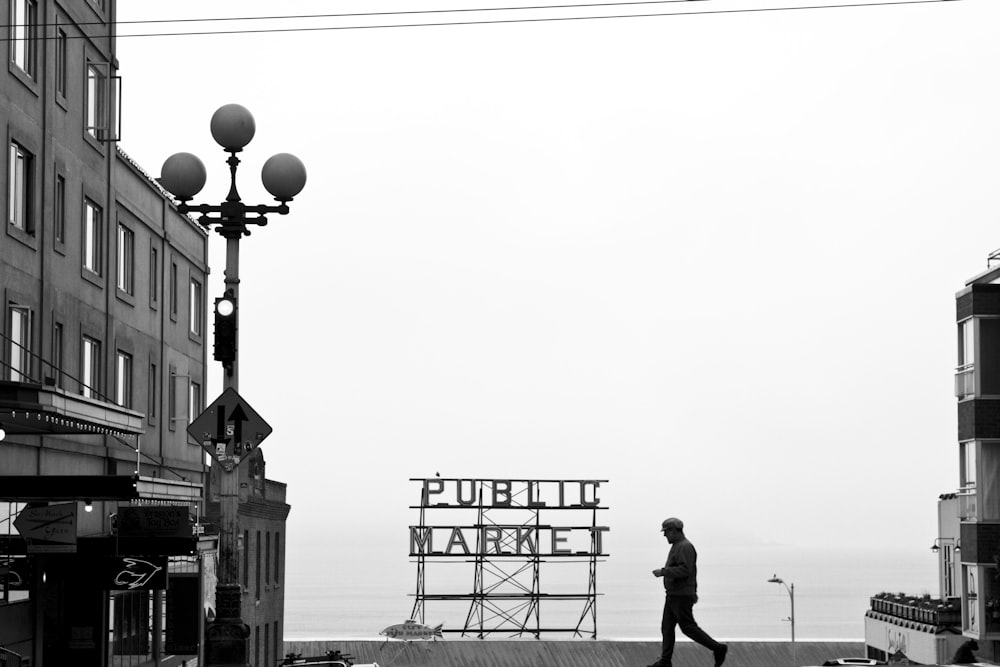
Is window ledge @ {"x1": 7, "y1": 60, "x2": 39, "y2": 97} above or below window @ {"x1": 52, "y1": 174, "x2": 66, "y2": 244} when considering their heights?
above

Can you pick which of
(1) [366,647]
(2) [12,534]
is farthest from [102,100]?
(1) [366,647]

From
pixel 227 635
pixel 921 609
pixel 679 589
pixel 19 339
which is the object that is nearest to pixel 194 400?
pixel 19 339

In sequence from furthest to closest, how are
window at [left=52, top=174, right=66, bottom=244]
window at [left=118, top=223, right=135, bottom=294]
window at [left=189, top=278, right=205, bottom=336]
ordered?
window at [left=189, top=278, right=205, bottom=336] < window at [left=118, top=223, right=135, bottom=294] < window at [left=52, top=174, right=66, bottom=244]

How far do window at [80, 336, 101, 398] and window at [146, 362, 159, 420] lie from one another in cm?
529

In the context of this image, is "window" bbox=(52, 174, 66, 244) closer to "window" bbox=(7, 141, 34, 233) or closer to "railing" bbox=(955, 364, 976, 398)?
"window" bbox=(7, 141, 34, 233)

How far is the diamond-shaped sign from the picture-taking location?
63.1ft

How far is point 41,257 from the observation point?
29625mm

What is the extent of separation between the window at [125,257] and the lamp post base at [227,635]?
19210mm

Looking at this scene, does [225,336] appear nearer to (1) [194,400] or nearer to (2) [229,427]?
(2) [229,427]

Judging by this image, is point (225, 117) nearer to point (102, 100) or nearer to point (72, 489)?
point (72, 489)

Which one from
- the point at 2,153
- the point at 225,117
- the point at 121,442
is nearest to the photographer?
the point at 225,117

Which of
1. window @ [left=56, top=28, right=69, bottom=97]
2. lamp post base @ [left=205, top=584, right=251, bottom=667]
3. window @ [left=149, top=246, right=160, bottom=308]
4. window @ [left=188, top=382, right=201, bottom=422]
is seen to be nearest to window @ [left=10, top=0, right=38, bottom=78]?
window @ [left=56, top=28, right=69, bottom=97]

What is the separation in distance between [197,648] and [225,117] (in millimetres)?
23654

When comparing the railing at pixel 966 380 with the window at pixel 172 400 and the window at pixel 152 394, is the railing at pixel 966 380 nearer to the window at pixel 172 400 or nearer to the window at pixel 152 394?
the window at pixel 172 400
